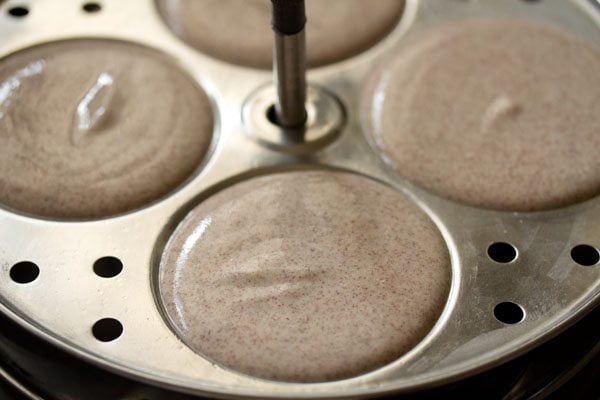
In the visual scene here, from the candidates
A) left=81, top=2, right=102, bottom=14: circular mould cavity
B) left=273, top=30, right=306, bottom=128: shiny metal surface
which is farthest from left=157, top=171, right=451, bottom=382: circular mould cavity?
left=81, top=2, right=102, bottom=14: circular mould cavity

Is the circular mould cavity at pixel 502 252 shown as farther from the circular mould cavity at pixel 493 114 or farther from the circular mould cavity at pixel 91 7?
the circular mould cavity at pixel 91 7

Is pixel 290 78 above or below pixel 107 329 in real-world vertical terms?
above

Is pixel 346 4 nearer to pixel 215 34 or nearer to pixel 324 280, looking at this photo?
pixel 215 34

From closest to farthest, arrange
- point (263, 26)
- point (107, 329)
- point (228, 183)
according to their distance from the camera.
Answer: point (107, 329) → point (228, 183) → point (263, 26)

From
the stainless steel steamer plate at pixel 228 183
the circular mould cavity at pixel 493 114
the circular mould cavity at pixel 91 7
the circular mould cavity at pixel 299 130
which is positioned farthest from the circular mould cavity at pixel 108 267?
the circular mould cavity at pixel 91 7

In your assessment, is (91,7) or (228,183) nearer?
(228,183)

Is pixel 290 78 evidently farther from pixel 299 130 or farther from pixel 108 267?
pixel 108 267

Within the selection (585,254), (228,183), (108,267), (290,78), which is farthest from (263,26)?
(585,254)

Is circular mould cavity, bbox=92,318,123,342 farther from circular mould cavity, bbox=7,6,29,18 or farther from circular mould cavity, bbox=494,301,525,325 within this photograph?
circular mould cavity, bbox=7,6,29,18
